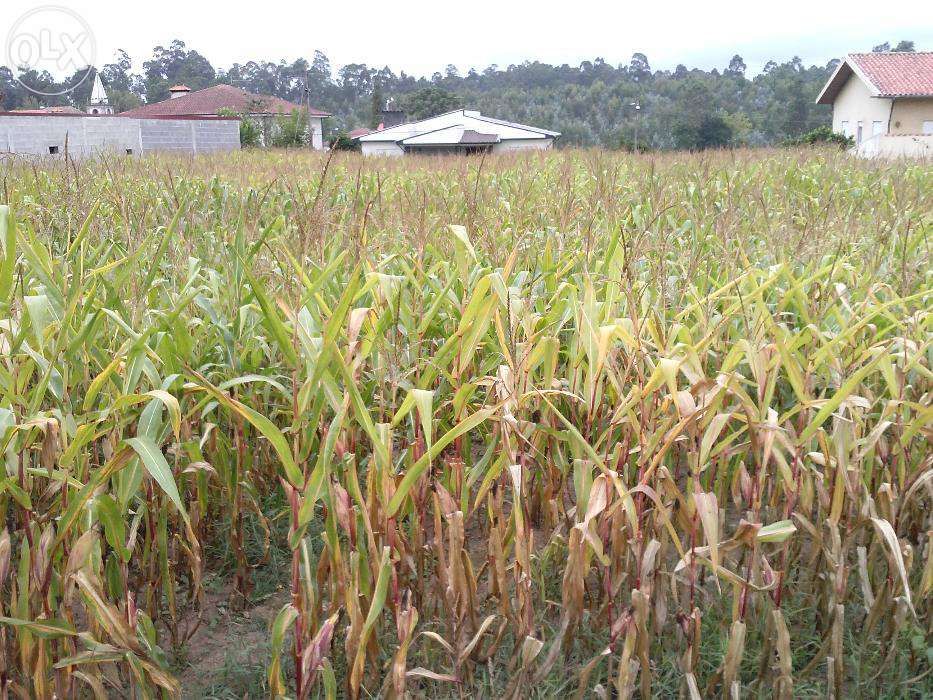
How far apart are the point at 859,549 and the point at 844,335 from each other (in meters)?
0.48

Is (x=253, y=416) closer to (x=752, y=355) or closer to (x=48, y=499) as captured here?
(x=48, y=499)

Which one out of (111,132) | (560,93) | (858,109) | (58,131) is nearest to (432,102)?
(560,93)

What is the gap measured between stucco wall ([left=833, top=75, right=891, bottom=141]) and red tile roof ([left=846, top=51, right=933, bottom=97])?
67cm

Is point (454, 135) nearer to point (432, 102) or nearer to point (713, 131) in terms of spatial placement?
point (713, 131)

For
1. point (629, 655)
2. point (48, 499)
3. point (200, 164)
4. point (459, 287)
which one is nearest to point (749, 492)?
point (629, 655)

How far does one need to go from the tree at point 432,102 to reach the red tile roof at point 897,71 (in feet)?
111

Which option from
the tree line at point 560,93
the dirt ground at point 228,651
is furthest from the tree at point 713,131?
the dirt ground at point 228,651

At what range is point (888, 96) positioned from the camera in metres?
26.5

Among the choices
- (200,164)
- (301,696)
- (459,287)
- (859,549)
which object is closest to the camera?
(301,696)

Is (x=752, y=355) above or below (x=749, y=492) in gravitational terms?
above

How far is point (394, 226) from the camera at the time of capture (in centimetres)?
329

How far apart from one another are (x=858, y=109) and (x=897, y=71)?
7.14 feet

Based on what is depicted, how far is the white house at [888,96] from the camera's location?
26847mm

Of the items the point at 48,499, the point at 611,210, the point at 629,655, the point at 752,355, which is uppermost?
the point at 611,210
